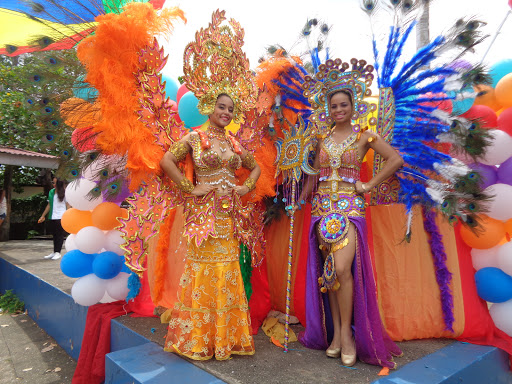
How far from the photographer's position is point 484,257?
306 cm

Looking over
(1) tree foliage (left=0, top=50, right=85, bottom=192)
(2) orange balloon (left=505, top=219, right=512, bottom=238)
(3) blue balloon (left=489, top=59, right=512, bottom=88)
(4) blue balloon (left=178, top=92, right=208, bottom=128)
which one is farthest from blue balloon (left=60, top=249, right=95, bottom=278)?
(3) blue balloon (left=489, top=59, right=512, bottom=88)

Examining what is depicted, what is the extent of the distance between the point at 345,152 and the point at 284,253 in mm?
1479

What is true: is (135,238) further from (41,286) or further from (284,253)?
(41,286)

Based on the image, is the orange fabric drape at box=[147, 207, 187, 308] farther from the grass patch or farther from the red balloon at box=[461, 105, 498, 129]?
the grass patch

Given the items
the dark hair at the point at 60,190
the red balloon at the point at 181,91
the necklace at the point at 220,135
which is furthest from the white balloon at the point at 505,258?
the dark hair at the point at 60,190

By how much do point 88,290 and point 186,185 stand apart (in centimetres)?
207

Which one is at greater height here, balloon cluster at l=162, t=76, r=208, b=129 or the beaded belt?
balloon cluster at l=162, t=76, r=208, b=129

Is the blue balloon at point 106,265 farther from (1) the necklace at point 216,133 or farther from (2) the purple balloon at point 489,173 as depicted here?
(2) the purple balloon at point 489,173

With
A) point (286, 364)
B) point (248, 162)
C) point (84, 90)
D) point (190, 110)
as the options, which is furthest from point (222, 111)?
point (286, 364)

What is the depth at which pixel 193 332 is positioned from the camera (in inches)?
99.6

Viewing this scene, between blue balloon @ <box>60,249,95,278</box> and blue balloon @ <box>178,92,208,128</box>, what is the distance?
1875mm

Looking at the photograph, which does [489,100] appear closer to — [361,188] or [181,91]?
[361,188]

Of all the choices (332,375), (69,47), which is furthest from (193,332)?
(69,47)

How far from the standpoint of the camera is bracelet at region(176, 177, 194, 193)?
2559mm
